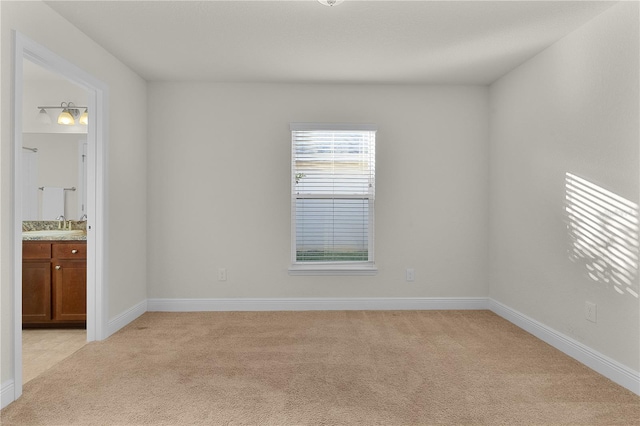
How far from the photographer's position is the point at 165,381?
2.61 metres

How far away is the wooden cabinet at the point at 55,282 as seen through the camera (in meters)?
3.70

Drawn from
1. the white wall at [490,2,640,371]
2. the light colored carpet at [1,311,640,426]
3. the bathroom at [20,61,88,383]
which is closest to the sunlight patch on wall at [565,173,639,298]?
the white wall at [490,2,640,371]

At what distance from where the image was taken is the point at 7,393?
7.54 ft

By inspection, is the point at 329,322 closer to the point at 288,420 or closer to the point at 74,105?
the point at 288,420

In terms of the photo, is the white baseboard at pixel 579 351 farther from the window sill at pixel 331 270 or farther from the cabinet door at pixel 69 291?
the cabinet door at pixel 69 291

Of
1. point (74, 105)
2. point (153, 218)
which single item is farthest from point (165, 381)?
point (74, 105)

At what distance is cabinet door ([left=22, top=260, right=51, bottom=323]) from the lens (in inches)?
146

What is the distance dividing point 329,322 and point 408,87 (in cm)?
271

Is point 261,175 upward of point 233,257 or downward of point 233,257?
upward

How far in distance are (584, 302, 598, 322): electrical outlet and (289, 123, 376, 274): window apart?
2.03 metres

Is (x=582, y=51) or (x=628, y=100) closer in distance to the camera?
(x=628, y=100)

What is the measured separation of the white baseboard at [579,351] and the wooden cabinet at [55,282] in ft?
13.7

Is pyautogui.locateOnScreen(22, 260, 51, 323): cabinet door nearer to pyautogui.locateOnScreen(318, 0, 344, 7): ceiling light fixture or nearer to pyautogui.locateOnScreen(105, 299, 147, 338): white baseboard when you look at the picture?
pyautogui.locateOnScreen(105, 299, 147, 338): white baseboard

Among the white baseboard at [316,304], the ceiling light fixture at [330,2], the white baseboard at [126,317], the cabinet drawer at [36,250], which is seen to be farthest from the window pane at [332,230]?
the cabinet drawer at [36,250]
